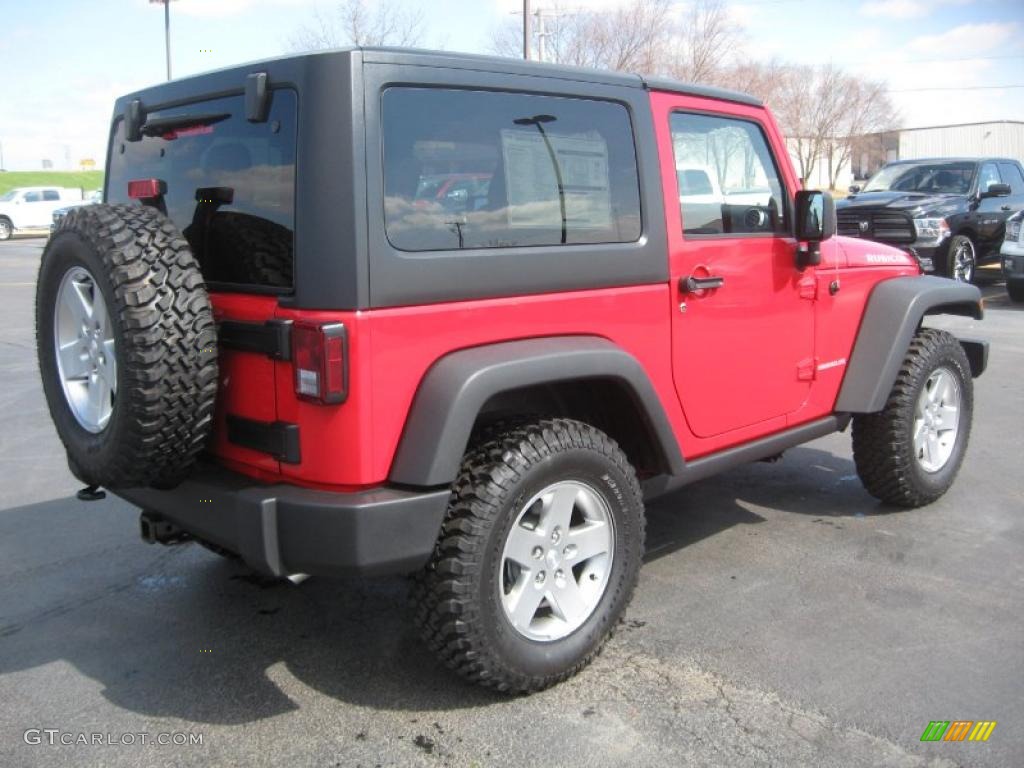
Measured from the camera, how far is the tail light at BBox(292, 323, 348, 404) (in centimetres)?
253

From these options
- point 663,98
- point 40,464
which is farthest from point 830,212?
point 40,464

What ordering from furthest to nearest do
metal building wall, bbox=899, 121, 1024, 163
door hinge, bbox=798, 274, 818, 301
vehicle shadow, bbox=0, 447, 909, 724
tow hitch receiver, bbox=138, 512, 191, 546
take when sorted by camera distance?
metal building wall, bbox=899, 121, 1024, 163 → door hinge, bbox=798, 274, 818, 301 → tow hitch receiver, bbox=138, 512, 191, 546 → vehicle shadow, bbox=0, 447, 909, 724

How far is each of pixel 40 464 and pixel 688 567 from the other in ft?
13.0

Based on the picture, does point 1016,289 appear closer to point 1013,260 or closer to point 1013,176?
point 1013,260

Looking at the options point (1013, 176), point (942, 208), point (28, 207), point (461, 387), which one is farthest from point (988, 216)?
point (28, 207)

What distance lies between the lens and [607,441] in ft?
10.3

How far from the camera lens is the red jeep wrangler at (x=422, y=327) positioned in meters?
2.61

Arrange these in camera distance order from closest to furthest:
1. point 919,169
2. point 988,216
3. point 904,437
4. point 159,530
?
point 159,530
point 904,437
point 988,216
point 919,169

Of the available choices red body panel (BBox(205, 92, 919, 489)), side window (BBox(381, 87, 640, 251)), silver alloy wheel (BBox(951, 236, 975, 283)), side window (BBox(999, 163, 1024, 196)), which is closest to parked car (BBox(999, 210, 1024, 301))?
silver alloy wheel (BBox(951, 236, 975, 283))

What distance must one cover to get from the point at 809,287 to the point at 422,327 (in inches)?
80.4

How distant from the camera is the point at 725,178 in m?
3.79

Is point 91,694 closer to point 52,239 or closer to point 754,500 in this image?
point 52,239

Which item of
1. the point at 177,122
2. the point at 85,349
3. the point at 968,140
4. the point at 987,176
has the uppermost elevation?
the point at 968,140

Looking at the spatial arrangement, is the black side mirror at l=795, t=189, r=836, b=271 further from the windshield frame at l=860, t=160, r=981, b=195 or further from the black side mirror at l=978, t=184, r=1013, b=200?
the black side mirror at l=978, t=184, r=1013, b=200
